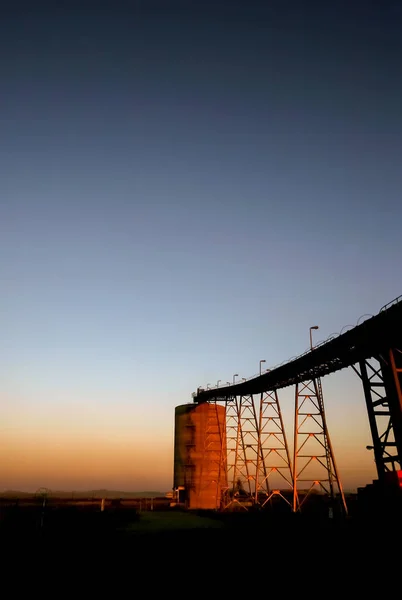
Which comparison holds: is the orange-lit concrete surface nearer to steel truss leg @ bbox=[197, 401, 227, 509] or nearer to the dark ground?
steel truss leg @ bbox=[197, 401, 227, 509]

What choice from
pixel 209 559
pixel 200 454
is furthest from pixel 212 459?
pixel 209 559

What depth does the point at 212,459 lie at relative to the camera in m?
51.6

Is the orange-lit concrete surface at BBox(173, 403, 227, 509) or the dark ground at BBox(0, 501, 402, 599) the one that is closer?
the dark ground at BBox(0, 501, 402, 599)

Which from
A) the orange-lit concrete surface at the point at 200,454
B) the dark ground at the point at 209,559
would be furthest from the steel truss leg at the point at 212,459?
the dark ground at the point at 209,559

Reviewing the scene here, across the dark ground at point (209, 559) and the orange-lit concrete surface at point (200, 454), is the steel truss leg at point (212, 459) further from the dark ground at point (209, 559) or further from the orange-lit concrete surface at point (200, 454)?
the dark ground at point (209, 559)

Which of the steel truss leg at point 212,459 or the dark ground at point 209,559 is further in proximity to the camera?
the steel truss leg at point 212,459

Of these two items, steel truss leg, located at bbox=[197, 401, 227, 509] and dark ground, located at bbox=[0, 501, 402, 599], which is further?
steel truss leg, located at bbox=[197, 401, 227, 509]

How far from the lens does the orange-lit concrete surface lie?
1980 inches

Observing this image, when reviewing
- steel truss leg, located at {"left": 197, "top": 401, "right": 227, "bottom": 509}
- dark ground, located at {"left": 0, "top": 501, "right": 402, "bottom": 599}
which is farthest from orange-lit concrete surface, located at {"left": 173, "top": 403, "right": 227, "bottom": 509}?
dark ground, located at {"left": 0, "top": 501, "right": 402, "bottom": 599}

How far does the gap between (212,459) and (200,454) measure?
1.65 meters

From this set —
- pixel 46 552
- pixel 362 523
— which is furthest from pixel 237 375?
pixel 46 552

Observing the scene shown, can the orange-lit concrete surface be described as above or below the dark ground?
above

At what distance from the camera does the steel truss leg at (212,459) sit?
1980 inches

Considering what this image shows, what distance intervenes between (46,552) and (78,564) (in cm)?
367
